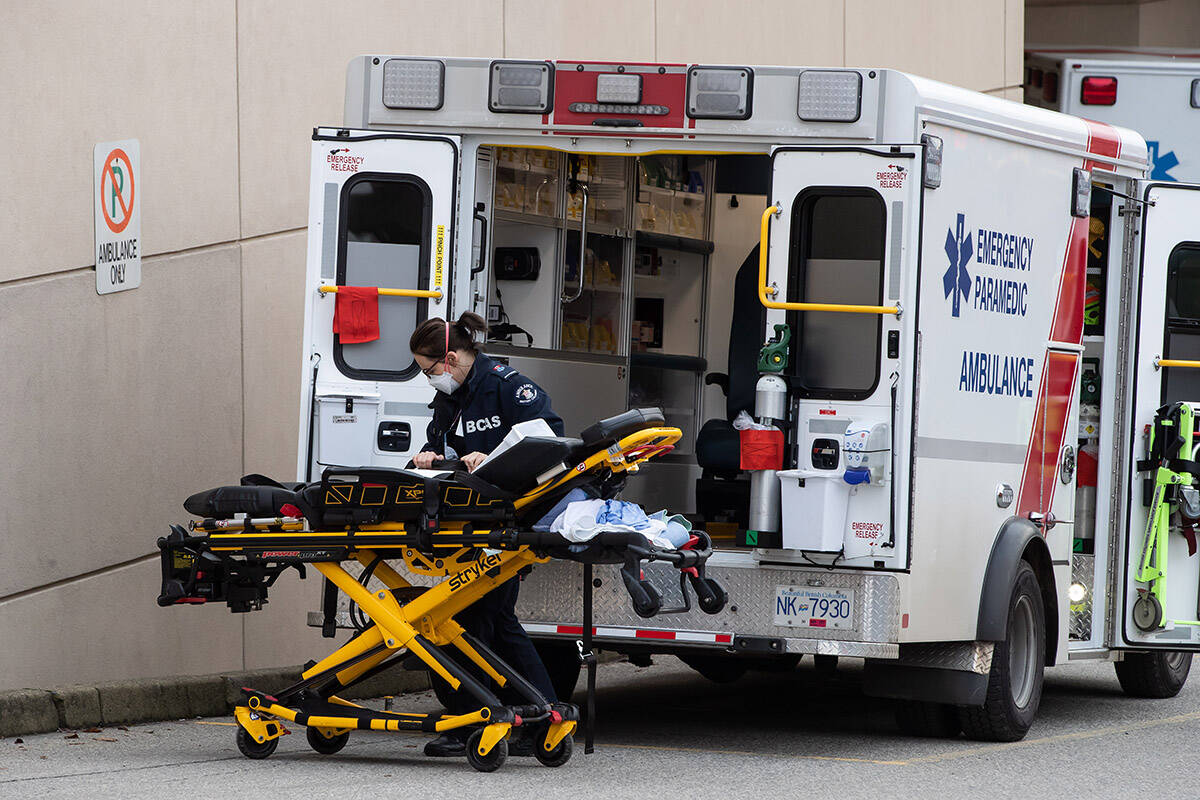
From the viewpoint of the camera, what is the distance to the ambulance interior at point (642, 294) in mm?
9648

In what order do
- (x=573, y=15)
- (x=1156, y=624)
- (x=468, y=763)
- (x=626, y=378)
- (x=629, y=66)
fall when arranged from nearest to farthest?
(x=468, y=763) < (x=629, y=66) < (x=1156, y=624) < (x=626, y=378) < (x=573, y=15)

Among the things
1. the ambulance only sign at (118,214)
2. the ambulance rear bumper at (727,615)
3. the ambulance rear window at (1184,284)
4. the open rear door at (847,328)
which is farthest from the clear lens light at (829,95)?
the ambulance only sign at (118,214)

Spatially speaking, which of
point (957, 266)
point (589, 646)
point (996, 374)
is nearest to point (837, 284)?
point (957, 266)

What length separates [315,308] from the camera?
8.55 m

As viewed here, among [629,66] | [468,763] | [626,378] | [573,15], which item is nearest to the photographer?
[468,763]

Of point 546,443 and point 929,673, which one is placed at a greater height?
point 546,443

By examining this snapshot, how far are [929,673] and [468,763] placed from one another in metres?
2.20

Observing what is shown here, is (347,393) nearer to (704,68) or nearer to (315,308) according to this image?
(315,308)

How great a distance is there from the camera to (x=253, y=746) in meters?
7.82

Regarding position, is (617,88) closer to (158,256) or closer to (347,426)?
(347,426)

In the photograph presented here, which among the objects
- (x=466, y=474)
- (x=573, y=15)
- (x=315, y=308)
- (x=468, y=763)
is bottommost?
(x=468, y=763)

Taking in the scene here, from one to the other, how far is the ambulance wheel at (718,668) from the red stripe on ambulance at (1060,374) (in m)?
2.01

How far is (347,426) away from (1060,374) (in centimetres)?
361

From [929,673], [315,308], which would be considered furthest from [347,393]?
[929,673]
